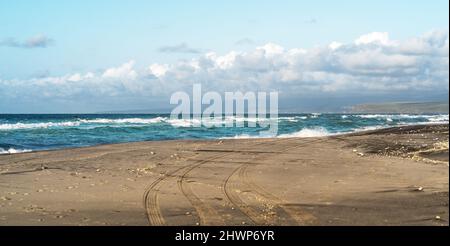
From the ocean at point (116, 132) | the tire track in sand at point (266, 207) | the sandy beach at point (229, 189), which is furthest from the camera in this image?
the ocean at point (116, 132)

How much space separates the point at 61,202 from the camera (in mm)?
9508

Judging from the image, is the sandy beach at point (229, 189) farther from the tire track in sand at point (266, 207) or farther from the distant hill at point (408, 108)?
the distant hill at point (408, 108)

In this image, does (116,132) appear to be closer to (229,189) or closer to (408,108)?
(229,189)

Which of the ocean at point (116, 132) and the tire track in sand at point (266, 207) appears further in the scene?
the ocean at point (116, 132)

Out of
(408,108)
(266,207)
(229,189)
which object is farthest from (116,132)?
(408,108)

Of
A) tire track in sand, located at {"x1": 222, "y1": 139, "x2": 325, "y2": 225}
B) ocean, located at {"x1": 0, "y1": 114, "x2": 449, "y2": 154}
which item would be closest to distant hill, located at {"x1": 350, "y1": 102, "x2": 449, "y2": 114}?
ocean, located at {"x1": 0, "y1": 114, "x2": 449, "y2": 154}

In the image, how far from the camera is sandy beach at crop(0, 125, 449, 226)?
8062mm

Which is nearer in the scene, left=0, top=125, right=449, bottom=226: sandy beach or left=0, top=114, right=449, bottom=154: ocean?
left=0, top=125, right=449, bottom=226: sandy beach

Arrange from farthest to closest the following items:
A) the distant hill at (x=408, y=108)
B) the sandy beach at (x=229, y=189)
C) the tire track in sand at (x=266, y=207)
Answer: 1. the distant hill at (x=408, y=108)
2. the sandy beach at (x=229, y=189)
3. the tire track in sand at (x=266, y=207)

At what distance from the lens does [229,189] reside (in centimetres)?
1102

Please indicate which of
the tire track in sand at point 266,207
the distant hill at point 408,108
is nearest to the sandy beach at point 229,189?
the tire track in sand at point 266,207

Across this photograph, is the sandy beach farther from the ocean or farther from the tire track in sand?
the ocean

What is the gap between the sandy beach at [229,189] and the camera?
317 inches
